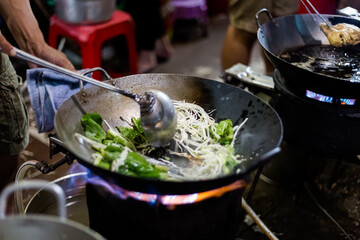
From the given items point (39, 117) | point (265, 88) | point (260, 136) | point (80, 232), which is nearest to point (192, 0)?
point (265, 88)

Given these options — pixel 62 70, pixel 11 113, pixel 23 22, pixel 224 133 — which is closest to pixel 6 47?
pixel 62 70

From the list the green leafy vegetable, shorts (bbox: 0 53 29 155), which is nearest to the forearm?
shorts (bbox: 0 53 29 155)

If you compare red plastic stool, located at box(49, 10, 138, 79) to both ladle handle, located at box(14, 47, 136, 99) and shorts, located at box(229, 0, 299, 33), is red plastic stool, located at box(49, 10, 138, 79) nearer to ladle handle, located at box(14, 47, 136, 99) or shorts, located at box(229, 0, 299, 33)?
shorts, located at box(229, 0, 299, 33)

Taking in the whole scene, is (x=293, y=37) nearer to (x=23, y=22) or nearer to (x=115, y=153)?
(x=115, y=153)

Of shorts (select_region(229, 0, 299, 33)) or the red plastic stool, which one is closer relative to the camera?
shorts (select_region(229, 0, 299, 33))

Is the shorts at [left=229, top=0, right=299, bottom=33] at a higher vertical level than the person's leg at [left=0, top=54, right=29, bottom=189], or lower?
higher

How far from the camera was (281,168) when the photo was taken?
12.8ft

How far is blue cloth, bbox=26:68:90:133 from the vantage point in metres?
2.70

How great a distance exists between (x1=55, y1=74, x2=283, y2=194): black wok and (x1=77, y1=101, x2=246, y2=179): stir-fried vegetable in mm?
68

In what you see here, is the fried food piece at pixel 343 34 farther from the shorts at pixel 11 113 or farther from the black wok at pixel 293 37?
the shorts at pixel 11 113

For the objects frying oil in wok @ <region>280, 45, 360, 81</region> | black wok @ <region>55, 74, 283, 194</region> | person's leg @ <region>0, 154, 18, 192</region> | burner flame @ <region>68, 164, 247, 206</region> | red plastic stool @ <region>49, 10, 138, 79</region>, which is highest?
frying oil in wok @ <region>280, 45, 360, 81</region>

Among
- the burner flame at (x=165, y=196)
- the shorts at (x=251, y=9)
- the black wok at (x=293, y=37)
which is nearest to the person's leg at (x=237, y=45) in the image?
the shorts at (x=251, y=9)

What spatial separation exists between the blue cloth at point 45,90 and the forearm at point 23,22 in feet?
0.97

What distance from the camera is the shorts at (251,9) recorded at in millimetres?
4464
